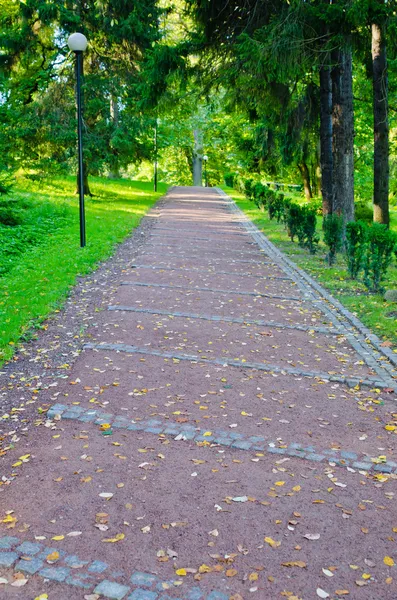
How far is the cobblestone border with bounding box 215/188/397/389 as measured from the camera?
6652 mm

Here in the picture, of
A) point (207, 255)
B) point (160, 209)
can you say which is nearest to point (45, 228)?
point (207, 255)

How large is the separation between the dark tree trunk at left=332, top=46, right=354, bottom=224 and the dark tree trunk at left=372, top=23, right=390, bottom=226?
64 cm

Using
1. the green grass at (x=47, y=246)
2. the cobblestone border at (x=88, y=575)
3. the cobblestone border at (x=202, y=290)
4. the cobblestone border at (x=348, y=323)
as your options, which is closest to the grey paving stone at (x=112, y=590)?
the cobblestone border at (x=88, y=575)

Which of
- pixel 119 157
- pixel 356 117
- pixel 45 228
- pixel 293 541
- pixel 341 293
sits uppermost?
pixel 356 117

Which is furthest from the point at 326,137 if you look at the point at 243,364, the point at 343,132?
the point at 243,364

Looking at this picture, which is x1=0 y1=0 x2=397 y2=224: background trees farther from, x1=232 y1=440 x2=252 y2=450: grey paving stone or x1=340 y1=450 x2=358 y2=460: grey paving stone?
x1=340 y1=450 x2=358 y2=460: grey paving stone

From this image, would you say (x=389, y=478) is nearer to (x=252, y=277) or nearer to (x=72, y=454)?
(x=72, y=454)

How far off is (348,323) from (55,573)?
6.07 m

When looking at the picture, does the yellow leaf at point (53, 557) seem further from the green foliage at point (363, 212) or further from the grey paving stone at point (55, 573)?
the green foliage at point (363, 212)

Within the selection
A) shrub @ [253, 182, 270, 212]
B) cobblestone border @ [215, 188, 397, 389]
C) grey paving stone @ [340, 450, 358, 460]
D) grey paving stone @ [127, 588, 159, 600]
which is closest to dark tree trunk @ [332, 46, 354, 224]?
cobblestone border @ [215, 188, 397, 389]

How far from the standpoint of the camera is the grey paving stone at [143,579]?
10.2 ft

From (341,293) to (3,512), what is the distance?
7486 millimetres

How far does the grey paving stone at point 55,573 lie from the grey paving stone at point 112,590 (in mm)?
216

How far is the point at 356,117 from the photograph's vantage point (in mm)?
25719
